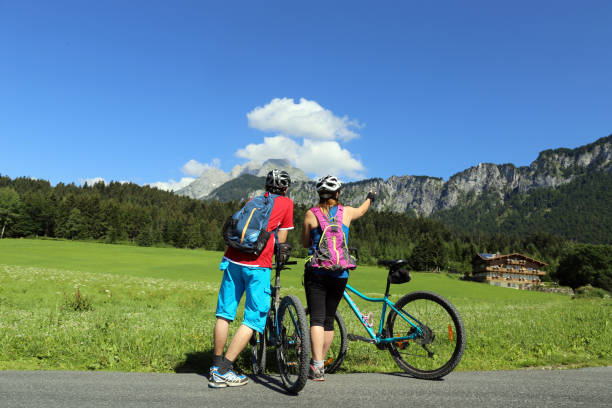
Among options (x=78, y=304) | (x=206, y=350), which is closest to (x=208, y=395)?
(x=206, y=350)

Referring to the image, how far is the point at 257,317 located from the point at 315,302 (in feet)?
2.68

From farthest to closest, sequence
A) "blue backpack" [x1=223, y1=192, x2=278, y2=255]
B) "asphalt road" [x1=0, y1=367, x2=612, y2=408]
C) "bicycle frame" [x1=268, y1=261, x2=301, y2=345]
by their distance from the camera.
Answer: "bicycle frame" [x1=268, y1=261, x2=301, y2=345], "blue backpack" [x1=223, y1=192, x2=278, y2=255], "asphalt road" [x1=0, y1=367, x2=612, y2=408]

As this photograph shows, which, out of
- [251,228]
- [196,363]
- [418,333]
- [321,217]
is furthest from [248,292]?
[418,333]

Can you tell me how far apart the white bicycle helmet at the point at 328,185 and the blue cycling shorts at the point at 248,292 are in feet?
4.62

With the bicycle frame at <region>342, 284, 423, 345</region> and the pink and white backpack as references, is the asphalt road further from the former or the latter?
the pink and white backpack

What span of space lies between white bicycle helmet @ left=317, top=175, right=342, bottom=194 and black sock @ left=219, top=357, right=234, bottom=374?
8.61 ft

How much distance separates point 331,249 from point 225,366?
2052 millimetres

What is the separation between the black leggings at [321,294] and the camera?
5.27 metres

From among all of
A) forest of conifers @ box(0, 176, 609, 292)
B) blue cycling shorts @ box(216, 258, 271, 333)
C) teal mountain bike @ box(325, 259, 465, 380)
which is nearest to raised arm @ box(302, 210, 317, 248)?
blue cycling shorts @ box(216, 258, 271, 333)

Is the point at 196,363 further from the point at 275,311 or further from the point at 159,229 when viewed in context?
the point at 159,229

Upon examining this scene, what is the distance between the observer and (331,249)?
5.26 meters

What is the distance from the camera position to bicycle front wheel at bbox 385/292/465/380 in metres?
5.33

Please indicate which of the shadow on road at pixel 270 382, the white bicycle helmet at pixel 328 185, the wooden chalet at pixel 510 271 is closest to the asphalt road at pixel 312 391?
the shadow on road at pixel 270 382

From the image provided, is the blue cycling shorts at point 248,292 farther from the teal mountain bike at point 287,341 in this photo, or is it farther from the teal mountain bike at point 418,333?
the teal mountain bike at point 418,333
